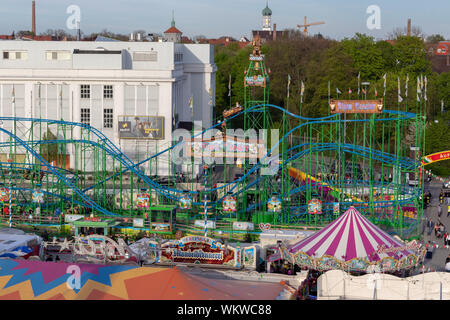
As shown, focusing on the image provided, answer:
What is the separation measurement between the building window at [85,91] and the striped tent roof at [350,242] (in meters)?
33.5

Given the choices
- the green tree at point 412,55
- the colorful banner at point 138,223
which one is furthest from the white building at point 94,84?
the green tree at point 412,55

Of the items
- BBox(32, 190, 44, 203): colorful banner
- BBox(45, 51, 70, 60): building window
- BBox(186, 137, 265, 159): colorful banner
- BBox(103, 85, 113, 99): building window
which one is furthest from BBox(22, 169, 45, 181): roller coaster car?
BBox(45, 51, 70, 60): building window

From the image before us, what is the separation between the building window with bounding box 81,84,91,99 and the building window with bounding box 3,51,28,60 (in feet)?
17.7

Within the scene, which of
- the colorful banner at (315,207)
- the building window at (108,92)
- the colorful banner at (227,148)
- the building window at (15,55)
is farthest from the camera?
the building window at (15,55)

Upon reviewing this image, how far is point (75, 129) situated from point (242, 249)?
3222 centimetres

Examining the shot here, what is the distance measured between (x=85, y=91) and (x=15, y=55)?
21.5 ft

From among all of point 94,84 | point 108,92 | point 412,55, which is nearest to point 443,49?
point 412,55

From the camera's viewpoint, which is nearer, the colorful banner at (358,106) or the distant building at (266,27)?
the colorful banner at (358,106)

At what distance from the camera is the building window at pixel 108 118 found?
62.2 meters

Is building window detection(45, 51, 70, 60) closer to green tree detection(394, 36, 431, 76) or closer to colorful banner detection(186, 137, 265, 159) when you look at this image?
colorful banner detection(186, 137, 265, 159)

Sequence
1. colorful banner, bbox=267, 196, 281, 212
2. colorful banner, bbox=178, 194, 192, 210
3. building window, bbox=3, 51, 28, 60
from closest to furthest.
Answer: colorful banner, bbox=267, 196, 281, 212 < colorful banner, bbox=178, 194, 192, 210 < building window, bbox=3, 51, 28, 60

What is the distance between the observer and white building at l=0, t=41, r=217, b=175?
2432 inches

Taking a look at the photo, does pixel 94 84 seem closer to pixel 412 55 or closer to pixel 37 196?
pixel 37 196

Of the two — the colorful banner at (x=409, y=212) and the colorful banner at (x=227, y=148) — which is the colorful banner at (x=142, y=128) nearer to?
the colorful banner at (x=227, y=148)
